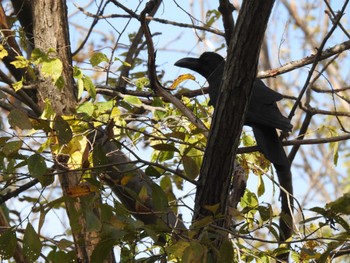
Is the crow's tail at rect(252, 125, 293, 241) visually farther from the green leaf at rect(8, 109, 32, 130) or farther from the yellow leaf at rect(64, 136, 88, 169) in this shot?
the green leaf at rect(8, 109, 32, 130)

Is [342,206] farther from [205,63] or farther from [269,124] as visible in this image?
[205,63]

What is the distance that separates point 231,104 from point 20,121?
0.91 m

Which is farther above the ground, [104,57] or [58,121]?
[104,57]

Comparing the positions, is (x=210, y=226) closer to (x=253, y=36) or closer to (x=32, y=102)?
(x=253, y=36)

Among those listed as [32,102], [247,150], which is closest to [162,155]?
[247,150]

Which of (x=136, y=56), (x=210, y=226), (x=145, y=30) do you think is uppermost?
(x=136, y=56)

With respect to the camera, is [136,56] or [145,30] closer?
[145,30]

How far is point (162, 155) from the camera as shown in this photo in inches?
166

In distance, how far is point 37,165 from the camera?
2986mm

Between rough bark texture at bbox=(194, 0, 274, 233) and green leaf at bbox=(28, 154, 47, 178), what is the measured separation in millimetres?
706

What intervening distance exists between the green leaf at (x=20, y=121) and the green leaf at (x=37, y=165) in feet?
0.48

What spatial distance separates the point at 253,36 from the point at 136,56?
2816 mm

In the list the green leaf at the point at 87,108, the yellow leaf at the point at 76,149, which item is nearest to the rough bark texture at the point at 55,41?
the green leaf at the point at 87,108

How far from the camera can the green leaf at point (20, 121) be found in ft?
10.1
